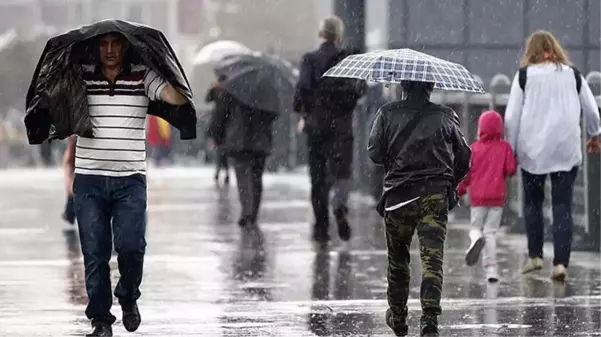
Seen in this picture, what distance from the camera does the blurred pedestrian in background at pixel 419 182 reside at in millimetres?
8633

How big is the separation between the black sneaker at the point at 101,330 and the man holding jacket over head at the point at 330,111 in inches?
220

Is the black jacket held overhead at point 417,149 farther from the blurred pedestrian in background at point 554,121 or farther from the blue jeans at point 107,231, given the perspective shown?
the blurred pedestrian in background at point 554,121

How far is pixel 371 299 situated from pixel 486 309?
861 millimetres

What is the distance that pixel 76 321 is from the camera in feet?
30.7

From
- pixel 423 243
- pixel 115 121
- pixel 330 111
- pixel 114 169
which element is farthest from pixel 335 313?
pixel 330 111

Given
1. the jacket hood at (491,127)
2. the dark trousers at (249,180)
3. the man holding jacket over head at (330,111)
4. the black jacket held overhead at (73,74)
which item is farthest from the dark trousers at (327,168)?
the black jacket held overhead at (73,74)

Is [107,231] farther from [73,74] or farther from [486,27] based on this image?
[486,27]

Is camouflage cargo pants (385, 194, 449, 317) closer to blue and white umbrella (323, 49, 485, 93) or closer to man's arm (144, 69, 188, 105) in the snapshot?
blue and white umbrella (323, 49, 485, 93)

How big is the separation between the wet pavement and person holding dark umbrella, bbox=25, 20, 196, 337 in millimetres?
473

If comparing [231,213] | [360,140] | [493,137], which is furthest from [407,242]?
[360,140]

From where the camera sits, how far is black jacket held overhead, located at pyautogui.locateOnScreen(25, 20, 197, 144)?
333 inches

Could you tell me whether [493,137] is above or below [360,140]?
above

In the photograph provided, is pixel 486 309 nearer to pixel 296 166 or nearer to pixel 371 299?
pixel 371 299

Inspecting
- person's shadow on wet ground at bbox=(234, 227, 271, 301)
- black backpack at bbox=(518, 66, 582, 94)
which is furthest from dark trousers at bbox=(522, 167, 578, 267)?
person's shadow on wet ground at bbox=(234, 227, 271, 301)
